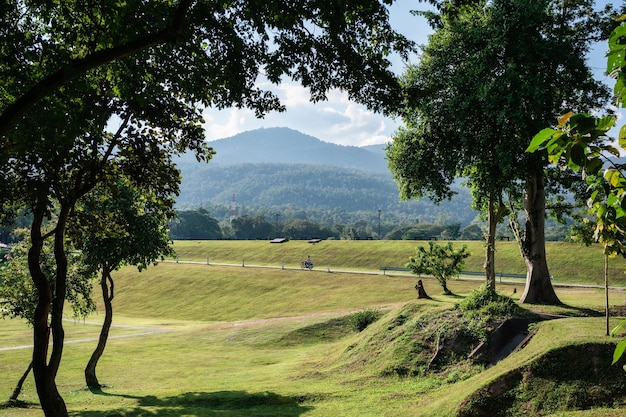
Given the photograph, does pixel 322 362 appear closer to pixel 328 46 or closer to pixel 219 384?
pixel 219 384

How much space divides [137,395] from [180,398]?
2.66 meters

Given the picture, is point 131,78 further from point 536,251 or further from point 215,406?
point 536,251


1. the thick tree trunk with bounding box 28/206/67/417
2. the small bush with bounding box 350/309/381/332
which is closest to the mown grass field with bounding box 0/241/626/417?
the small bush with bounding box 350/309/381/332

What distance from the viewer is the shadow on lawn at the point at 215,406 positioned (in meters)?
15.3

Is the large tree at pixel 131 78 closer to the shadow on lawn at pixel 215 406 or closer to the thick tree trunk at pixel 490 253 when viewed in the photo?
the shadow on lawn at pixel 215 406

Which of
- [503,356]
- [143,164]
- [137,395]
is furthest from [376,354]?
[143,164]

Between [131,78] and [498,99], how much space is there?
14.6 metres

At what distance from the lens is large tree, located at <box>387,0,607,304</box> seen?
65.4ft

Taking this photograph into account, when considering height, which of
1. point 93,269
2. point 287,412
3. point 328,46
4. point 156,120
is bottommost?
point 287,412

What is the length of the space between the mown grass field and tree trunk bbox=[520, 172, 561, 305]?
3.58 ft

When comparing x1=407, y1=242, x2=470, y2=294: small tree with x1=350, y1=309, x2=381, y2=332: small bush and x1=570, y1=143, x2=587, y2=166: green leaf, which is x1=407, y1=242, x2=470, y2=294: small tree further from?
x1=570, y1=143, x2=587, y2=166: green leaf

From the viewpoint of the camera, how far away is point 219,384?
2109 cm

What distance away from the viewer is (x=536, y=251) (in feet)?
76.7

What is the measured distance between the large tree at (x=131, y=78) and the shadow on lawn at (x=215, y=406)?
4778 millimetres
